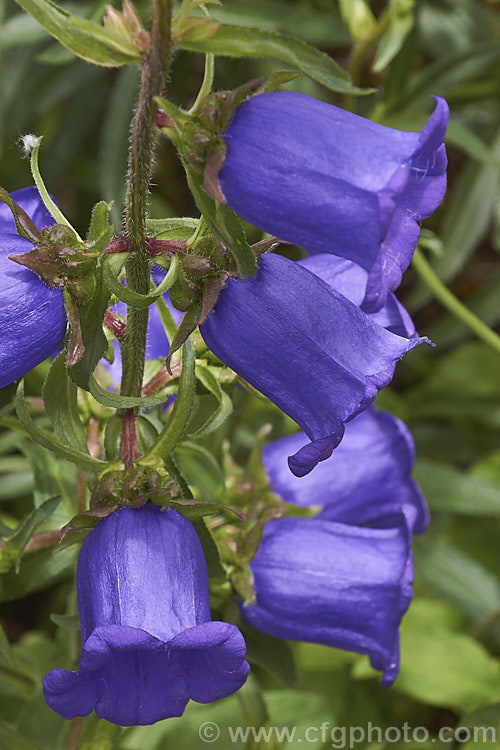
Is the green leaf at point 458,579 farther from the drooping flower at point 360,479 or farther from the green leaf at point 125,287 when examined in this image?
the green leaf at point 125,287

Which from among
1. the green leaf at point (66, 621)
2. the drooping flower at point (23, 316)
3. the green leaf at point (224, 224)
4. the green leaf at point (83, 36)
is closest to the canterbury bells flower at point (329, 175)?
the green leaf at point (224, 224)

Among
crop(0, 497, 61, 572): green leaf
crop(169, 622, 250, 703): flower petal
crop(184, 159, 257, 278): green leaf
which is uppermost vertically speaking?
crop(184, 159, 257, 278): green leaf

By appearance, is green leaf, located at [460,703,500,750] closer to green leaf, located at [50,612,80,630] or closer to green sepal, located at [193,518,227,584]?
green sepal, located at [193,518,227,584]

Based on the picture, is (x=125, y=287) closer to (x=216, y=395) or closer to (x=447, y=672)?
(x=216, y=395)

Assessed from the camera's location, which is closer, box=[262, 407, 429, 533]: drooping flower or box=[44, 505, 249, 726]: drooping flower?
box=[44, 505, 249, 726]: drooping flower

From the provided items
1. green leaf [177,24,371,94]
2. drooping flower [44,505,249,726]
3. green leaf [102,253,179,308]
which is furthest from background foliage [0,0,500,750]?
green leaf [177,24,371,94]
